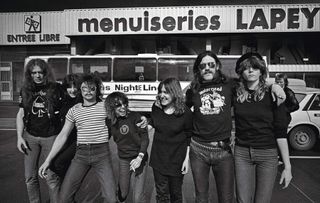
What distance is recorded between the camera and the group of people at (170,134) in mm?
2824

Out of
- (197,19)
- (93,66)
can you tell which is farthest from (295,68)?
(93,66)

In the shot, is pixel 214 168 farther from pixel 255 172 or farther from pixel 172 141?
pixel 172 141

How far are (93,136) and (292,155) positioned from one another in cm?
593

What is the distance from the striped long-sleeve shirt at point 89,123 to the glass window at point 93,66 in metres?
10.2

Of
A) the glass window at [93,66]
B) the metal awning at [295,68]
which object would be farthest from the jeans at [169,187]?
the metal awning at [295,68]

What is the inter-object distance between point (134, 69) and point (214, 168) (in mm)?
10622

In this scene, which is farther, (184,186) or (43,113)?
(184,186)

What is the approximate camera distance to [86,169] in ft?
11.0

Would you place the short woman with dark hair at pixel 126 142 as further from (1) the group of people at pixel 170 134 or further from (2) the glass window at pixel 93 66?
(2) the glass window at pixel 93 66

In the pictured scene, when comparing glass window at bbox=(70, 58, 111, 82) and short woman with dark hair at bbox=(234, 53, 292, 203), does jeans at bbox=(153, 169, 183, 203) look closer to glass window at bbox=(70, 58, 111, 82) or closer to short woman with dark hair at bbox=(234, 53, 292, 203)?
short woman with dark hair at bbox=(234, 53, 292, 203)

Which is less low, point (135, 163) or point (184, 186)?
point (135, 163)

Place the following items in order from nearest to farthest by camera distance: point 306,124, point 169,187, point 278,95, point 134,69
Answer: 1. point 278,95
2. point 169,187
3. point 306,124
4. point 134,69

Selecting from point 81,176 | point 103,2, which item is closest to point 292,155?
point 81,176

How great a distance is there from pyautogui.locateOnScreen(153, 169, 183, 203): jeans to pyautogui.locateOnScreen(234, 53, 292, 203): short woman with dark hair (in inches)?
26.0
